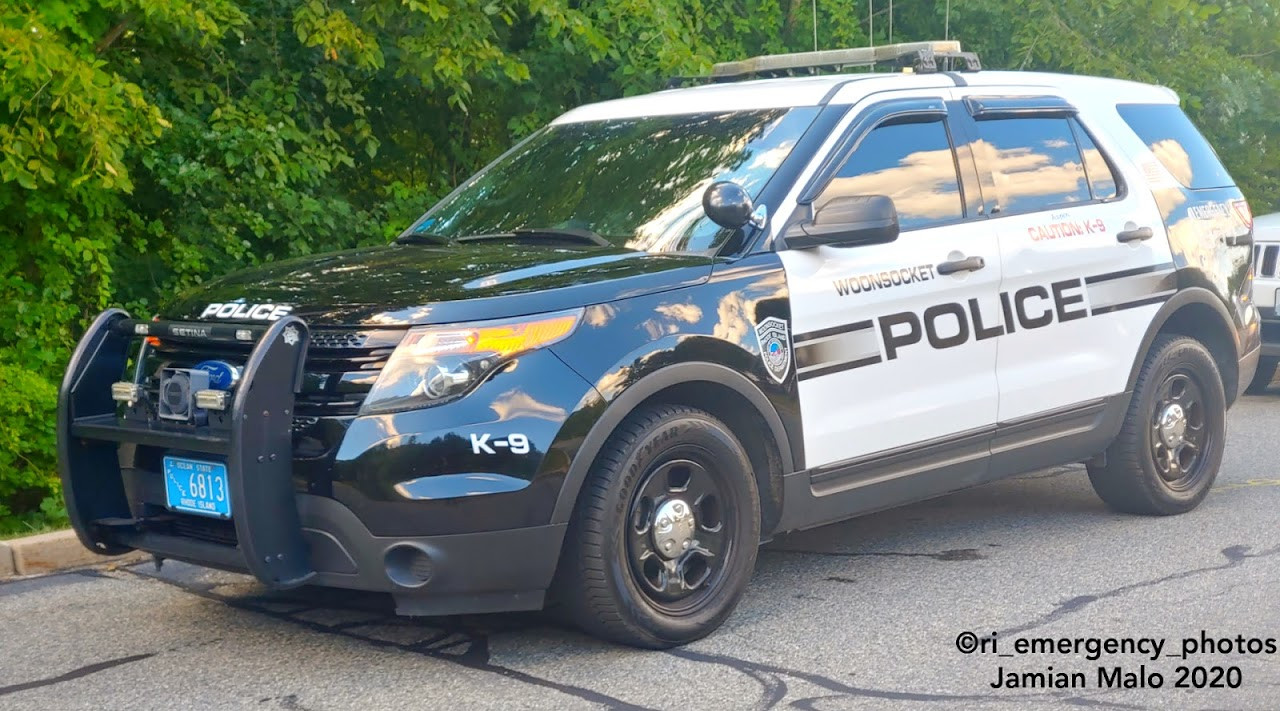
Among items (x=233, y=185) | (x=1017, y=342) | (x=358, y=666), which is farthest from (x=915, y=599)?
(x=233, y=185)

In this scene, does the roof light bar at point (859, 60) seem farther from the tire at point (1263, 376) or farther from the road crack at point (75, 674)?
the tire at point (1263, 376)

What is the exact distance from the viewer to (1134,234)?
6.72 m

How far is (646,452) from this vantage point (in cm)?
496

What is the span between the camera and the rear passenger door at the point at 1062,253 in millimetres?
6246

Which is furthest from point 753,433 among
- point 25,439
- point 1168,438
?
point 25,439

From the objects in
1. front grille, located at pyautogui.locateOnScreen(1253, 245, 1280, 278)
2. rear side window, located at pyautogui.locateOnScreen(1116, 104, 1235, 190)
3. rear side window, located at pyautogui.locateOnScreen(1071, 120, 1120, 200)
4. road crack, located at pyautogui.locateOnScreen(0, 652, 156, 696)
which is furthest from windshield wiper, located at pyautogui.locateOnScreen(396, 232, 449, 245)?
front grille, located at pyautogui.locateOnScreen(1253, 245, 1280, 278)

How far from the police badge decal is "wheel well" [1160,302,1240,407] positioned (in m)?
2.49

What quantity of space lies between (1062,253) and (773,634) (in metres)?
2.16

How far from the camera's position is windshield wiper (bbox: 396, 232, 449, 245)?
597 centimetres

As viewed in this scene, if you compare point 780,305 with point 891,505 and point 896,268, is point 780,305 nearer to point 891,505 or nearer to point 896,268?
point 896,268

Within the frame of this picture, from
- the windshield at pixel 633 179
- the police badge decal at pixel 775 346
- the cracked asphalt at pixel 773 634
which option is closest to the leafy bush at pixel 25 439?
the cracked asphalt at pixel 773 634

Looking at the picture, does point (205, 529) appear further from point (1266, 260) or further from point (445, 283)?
point (1266, 260)

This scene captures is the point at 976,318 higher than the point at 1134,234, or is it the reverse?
the point at 1134,234

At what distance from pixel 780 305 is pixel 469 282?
1.12 meters
